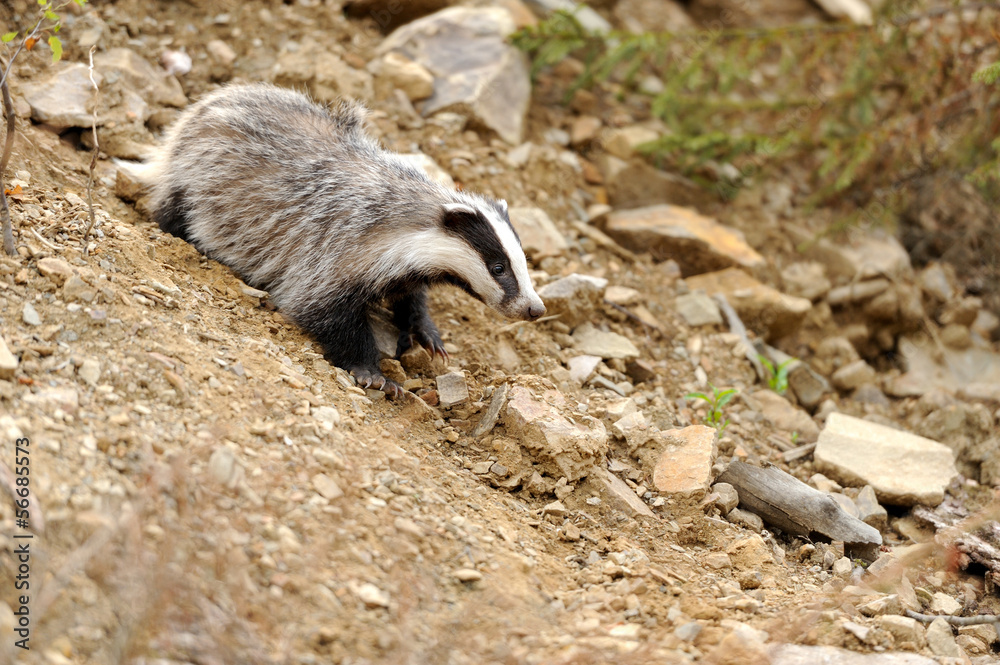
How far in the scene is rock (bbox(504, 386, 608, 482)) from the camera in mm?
4613

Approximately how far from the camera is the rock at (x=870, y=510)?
17.0ft

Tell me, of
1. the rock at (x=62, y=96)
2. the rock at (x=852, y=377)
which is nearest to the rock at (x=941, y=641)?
the rock at (x=852, y=377)

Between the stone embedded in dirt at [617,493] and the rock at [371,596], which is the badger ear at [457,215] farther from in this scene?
the rock at [371,596]

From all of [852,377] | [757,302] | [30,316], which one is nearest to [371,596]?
[30,316]

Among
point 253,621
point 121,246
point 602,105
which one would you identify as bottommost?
point 253,621

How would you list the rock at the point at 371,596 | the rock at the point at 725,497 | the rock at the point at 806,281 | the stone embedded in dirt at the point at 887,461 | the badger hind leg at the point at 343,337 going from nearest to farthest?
the rock at the point at 371,596, the rock at the point at 725,497, the badger hind leg at the point at 343,337, the stone embedded in dirt at the point at 887,461, the rock at the point at 806,281

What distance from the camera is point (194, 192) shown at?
5.78 meters

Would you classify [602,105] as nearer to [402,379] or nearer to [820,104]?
[820,104]

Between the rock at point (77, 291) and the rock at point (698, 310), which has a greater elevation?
the rock at point (77, 291)

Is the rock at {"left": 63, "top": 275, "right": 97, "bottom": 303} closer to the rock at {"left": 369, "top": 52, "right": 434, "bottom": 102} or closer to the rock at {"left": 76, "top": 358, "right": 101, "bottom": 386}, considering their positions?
the rock at {"left": 76, "top": 358, "right": 101, "bottom": 386}

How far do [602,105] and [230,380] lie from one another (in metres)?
5.66

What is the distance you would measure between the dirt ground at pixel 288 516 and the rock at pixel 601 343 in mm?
395

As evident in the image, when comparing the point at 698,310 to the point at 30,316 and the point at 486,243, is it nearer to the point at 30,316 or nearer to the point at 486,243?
the point at 486,243

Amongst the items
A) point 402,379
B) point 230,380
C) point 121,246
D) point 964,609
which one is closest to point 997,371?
point 964,609
